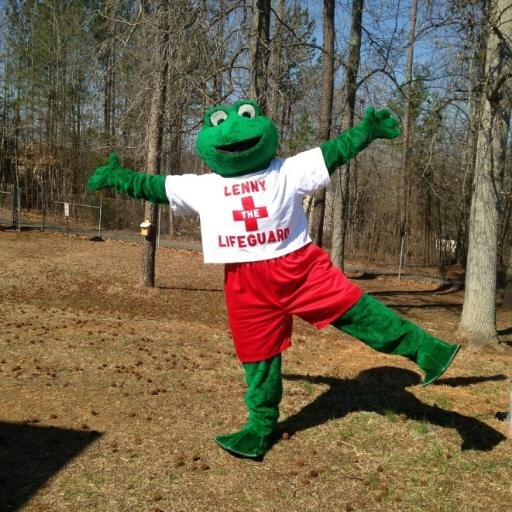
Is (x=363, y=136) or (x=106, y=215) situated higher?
(x=363, y=136)

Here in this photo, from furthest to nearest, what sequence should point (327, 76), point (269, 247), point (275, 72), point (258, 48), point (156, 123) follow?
point (327, 76) → point (156, 123) → point (275, 72) → point (258, 48) → point (269, 247)

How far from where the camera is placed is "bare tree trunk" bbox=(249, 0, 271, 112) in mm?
7785

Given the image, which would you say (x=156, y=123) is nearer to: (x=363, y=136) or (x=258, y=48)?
(x=258, y=48)

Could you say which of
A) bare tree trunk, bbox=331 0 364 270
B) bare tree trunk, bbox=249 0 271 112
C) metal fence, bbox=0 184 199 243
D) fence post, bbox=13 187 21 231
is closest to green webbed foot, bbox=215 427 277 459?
bare tree trunk, bbox=249 0 271 112

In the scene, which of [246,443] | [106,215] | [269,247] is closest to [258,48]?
[269,247]

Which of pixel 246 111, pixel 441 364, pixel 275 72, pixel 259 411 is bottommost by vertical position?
pixel 259 411

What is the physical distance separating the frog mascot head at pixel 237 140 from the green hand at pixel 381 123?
0.63 m

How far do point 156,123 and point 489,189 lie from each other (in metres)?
5.40

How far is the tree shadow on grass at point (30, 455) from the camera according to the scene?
318cm

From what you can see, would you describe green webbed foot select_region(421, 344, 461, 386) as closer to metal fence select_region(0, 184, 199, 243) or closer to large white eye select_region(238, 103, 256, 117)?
large white eye select_region(238, 103, 256, 117)

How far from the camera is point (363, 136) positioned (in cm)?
361

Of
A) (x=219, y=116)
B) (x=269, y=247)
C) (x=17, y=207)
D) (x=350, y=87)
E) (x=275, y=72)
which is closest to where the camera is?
(x=269, y=247)

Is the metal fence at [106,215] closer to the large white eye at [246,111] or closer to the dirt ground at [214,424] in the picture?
the dirt ground at [214,424]

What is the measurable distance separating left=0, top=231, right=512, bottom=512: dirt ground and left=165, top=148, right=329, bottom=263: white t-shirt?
1.43m
